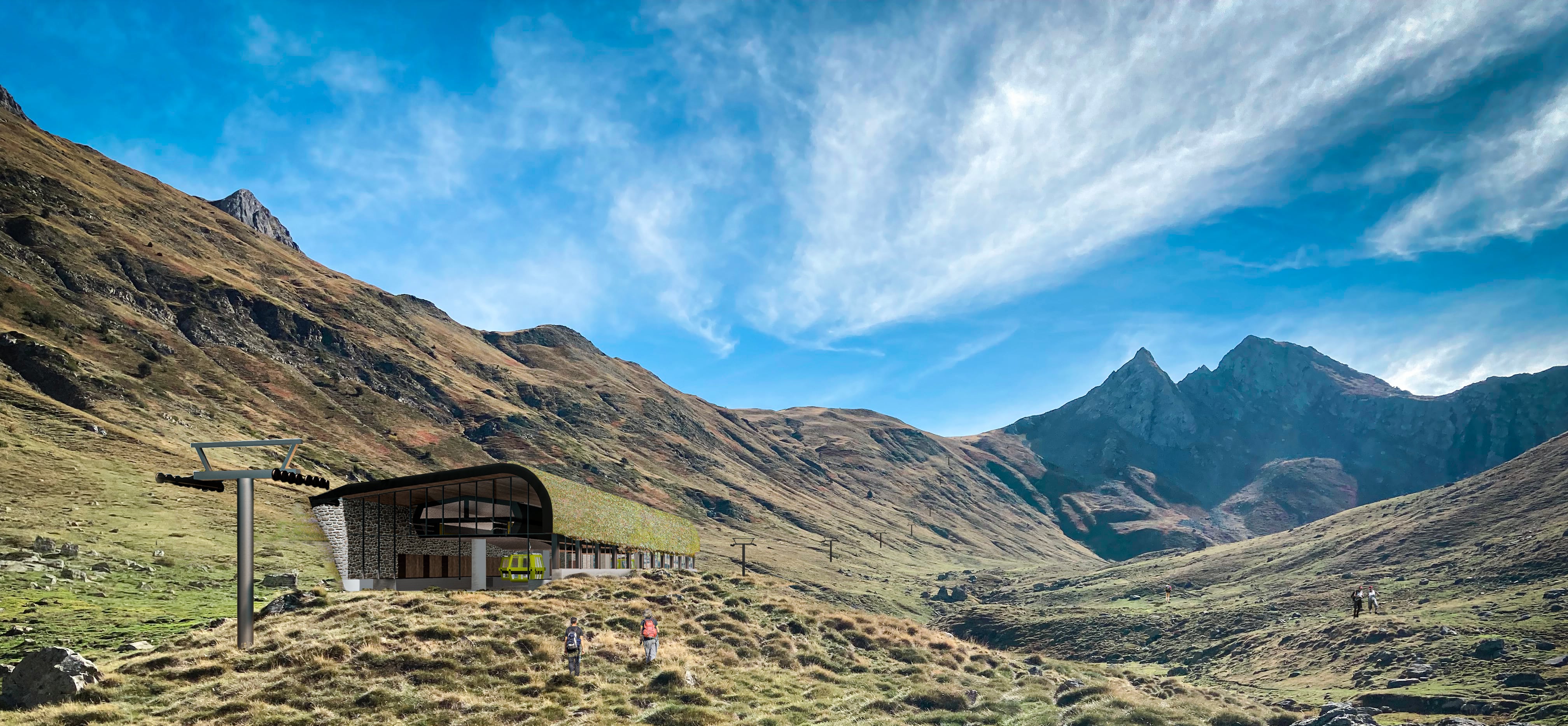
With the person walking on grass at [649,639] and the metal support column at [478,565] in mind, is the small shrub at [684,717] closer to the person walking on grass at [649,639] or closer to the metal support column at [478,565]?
the person walking on grass at [649,639]

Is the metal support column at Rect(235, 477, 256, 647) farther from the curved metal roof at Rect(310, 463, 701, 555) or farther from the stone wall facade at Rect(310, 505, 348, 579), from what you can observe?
the stone wall facade at Rect(310, 505, 348, 579)

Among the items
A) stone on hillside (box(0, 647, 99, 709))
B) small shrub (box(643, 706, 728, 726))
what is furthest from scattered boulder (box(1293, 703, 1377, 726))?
stone on hillside (box(0, 647, 99, 709))

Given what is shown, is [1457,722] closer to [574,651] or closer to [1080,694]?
[1080,694]

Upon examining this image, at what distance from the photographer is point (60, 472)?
2603 inches

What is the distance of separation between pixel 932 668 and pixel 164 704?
125 feet

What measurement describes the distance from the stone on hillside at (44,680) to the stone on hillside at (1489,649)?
313 ft

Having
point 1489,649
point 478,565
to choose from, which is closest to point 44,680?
point 478,565

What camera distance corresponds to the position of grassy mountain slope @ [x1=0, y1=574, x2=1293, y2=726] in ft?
83.7

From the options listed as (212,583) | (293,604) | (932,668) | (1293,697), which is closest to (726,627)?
(932,668)

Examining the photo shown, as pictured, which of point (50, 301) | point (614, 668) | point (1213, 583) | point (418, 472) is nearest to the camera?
point (614, 668)

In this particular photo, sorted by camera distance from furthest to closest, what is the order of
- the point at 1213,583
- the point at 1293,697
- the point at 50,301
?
the point at 1213,583, the point at 50,301, the point at 1293,697

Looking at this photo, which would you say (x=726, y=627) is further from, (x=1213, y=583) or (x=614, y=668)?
(x=1213, y=583)

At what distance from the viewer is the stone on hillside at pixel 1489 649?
64.6 metres

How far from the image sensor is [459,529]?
53.4 m
